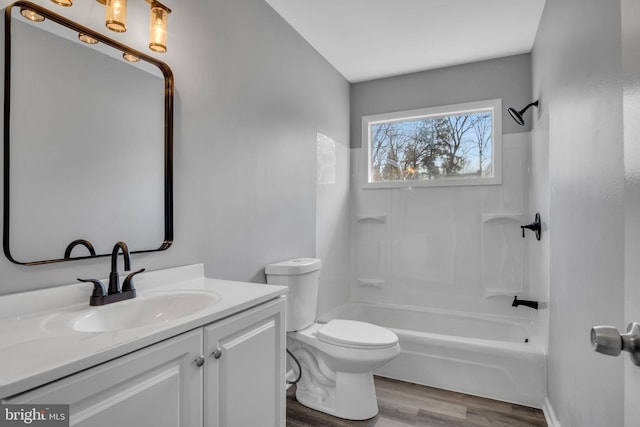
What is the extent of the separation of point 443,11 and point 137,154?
6.90 feet

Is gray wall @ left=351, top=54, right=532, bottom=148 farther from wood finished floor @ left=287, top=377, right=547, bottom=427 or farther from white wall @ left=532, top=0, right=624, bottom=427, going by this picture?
wood finished floor @ left=287, top=377, right=547, bottom=427

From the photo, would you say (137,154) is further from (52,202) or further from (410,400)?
(410,400)

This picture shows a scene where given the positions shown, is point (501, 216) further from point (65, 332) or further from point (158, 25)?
point (65, 332)

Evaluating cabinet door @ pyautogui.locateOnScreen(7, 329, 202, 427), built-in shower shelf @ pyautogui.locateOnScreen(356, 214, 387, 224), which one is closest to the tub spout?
built-in shower shelf @ pyautogui.locateOnScreen(356, 214, 387, 224)

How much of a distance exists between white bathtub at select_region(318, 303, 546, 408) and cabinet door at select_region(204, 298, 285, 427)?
140 cm

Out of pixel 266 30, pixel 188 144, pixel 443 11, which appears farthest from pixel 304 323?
pixel 443 11

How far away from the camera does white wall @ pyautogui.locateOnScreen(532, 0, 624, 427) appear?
110 cm

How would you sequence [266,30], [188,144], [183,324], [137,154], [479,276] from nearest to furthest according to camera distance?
[183,324] < [137,154] < [188,144] < [266,30] < [479,276]

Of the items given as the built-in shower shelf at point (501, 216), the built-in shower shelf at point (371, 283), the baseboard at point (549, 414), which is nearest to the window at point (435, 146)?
the built-in shower shelf at point (501, 216)

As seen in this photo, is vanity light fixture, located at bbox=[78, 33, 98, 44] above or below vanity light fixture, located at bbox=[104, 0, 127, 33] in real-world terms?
below

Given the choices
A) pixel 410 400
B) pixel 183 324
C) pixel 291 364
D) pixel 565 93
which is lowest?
pixel 410 400

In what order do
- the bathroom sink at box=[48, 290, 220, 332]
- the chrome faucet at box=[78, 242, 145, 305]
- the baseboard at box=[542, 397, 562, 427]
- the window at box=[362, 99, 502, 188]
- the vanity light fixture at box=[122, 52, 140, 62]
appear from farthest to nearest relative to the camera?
1. the window at box=[362, 99, 502, 188]
2. the baseboard at box=[542, 397, 562, 427]
3. the vanity light fixture at box=[122, 52, 140, 62]
4. the chrome faucet at box=[78, 242, 145, 305]
5. the bathroom sink at box=[48, 290, 220, 332]

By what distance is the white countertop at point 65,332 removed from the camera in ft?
2.28

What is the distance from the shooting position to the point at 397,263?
11.1 feet
